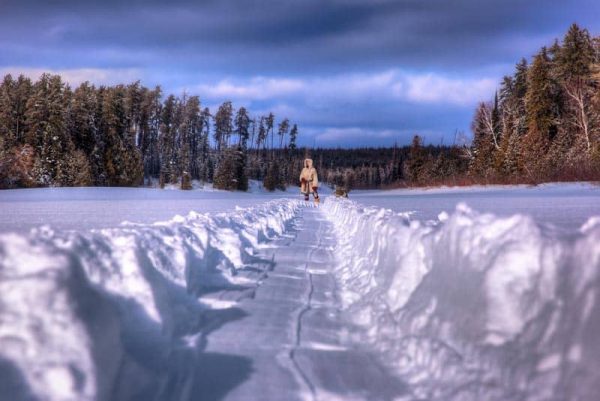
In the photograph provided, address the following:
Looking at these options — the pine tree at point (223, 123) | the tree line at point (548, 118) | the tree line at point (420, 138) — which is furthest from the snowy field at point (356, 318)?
the pine tree at point (223, 123)

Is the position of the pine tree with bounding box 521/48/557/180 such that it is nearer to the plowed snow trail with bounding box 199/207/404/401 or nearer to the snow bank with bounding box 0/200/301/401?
the plowed snow trail with bounding box 199/207/404/401

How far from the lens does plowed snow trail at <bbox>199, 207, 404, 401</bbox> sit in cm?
340

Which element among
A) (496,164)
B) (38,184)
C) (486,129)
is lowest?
(38,184)

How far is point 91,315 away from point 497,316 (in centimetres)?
224

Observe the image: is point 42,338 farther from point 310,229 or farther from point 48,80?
point 48,80

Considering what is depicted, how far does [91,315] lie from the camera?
311 centimetres

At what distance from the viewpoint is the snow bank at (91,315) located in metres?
2.70

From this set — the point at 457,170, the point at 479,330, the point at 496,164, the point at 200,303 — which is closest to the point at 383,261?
the point at 200,303

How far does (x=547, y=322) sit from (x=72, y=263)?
2585 millimetres

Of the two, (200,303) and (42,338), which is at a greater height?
(42,338)

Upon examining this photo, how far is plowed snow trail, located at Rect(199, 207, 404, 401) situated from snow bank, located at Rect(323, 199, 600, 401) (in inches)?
10.9

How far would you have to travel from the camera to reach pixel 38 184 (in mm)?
56844

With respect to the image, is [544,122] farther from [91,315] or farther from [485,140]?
[91,315]

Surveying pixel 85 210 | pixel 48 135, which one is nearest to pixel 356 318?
pixel 85 210
